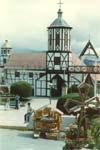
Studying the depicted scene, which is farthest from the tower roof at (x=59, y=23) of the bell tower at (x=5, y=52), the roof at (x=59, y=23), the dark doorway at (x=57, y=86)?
the bell tower at (x=5, y=52)

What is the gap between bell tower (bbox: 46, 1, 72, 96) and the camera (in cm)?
4456

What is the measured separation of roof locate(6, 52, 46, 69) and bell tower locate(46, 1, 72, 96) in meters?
0.86

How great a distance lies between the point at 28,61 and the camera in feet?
155

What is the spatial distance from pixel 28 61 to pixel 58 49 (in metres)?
3.10

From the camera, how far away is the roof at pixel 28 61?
46466mm

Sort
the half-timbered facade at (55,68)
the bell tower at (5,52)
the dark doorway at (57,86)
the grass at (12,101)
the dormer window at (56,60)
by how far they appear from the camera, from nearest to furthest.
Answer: the grass at (12,101), the dark doorway at (57,86), the half-timbered facade at (55,68), the dormer window at (56,60), the bell tower at (5,52)

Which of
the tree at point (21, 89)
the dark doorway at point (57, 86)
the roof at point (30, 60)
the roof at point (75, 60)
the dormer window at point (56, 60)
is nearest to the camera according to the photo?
the tree at point (21, 89)

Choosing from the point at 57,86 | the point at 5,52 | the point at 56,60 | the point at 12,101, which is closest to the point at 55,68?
the point at 56,60

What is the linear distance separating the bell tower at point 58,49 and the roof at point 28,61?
0.86 m

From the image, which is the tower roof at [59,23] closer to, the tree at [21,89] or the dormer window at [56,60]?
the dormer window at [56,60]

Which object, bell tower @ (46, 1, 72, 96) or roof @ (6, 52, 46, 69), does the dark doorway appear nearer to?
bell tower @ (46, 1, 72, 96)

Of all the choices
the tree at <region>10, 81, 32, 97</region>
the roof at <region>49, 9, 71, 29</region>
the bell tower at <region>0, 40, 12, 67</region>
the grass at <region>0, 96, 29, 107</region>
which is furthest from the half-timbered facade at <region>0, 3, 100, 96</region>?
the bell tower at <region>0, 40, 12, 67</region>

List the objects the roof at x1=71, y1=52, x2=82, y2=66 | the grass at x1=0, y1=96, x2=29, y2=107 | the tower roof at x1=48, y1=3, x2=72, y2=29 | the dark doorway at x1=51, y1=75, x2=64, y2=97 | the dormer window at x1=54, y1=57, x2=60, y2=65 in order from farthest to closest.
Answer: the roof at x1=71, y1=52, x2=82, y2=66 < the dormer window at x1=54, y1=57, x2=60, y2=65 < the tower roof at x1=48, y1=3, x2=72, y2=29 < the dark doorway at x1=51, y1=75, x2=64, y2=97 < the grass at x1=0, y1=96, x2=29, y2=107

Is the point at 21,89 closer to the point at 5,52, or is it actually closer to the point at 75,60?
the point at 75,60
